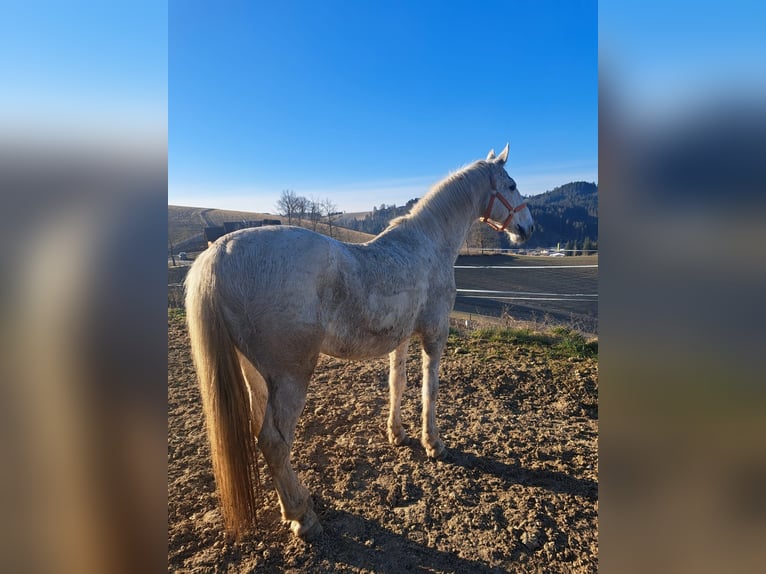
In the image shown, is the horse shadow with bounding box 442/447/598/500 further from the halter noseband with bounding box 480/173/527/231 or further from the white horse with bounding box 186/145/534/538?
the halter noseband with bounding box 480/173/527/231

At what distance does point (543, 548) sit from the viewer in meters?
2.13

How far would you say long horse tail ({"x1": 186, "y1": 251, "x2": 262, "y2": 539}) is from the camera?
6.38 ft

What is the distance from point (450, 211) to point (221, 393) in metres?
2.45

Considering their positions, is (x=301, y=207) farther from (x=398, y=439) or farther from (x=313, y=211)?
(x=398, y=439)

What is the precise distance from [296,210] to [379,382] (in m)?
24.0

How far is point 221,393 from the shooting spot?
1.97 metres

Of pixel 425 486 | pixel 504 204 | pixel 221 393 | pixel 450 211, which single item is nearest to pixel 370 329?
pixel 221 393

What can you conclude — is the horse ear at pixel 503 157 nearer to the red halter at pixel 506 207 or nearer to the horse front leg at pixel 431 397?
the red halter at pixel 506 207

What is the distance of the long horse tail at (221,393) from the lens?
1944mm

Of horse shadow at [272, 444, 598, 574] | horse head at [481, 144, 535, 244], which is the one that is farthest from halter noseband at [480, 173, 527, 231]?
horse shadow at [272, 444, 598, 574]
